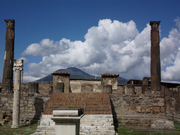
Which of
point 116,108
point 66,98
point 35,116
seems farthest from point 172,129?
point 35,116

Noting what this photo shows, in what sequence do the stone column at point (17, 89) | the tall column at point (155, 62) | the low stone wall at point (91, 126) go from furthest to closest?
the tall column at point (155, 62) < the stone column at point (17, 89) < the low stone wall at point (91, 126)

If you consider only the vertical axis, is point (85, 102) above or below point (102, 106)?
above

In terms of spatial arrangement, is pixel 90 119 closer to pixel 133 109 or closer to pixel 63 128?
pixel 133 109

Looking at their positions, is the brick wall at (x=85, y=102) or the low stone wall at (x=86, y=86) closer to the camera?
the brick wall at (x=85, y=102)

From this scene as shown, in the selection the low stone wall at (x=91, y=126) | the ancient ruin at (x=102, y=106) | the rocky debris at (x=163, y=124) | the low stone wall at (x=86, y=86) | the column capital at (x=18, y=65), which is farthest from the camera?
the low stone wall at (x=86, y=86)

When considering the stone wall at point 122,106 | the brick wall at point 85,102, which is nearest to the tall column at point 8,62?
the stone wall at point 122,106

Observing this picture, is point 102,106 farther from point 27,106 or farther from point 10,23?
point 10,23

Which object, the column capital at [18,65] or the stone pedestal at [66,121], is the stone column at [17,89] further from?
the stone pedestal at [66,121]

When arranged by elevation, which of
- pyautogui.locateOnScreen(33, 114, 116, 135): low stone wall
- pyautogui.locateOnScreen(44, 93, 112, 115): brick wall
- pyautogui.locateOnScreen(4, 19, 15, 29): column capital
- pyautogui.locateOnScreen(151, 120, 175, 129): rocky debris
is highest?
pyautogui.locateOnScreen(4, 19, 15, 29): column capital

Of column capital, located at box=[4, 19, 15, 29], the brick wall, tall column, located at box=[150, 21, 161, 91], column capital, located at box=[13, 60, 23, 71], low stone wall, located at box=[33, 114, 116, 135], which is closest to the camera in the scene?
low stone wall, located at box=[33, 114, 116, 135]

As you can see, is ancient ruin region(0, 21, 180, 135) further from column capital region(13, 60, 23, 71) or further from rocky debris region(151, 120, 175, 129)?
column capital region(13, 60, 23, 71)

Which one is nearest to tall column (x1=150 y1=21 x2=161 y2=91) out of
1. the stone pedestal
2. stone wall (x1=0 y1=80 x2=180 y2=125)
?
stone wall (x1=0 y1=80 x2=180 y2=125)

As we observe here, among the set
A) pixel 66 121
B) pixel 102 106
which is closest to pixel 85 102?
pixel 102 106

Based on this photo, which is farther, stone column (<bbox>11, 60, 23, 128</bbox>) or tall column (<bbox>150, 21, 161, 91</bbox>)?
tall column (<bbox>150, 21, 161, 91</bbox>)
